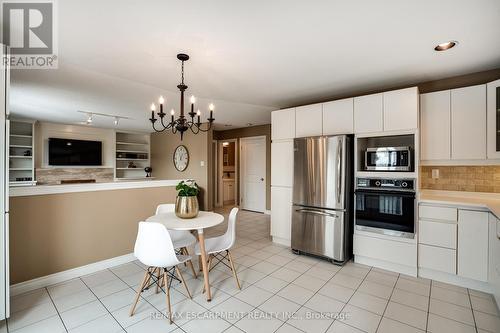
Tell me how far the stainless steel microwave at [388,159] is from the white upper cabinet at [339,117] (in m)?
0.41

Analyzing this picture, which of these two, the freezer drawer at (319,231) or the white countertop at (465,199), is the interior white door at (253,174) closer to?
the freezer drawer at (319,231)

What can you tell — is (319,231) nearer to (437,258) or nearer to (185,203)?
(437,258)

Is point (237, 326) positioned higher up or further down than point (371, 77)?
further down

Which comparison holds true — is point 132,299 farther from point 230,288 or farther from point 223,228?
point 223,228

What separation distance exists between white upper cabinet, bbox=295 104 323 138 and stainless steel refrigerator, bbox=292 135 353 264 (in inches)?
9.0

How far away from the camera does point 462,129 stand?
8.52 ft

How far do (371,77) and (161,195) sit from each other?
3.18 meters

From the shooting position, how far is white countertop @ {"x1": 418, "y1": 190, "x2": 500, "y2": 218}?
2273mm

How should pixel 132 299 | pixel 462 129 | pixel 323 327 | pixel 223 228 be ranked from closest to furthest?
pixel 323 327, pixel 132 299, pixel 462 129, pixel 223 228

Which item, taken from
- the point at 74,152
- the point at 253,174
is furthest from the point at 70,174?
the point at 253,174

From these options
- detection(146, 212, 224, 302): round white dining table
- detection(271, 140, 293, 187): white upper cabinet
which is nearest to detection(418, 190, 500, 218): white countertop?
detection(271, 140, 293, 187): white upper cabinet

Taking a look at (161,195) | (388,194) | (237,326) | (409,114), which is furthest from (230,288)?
(409,114)

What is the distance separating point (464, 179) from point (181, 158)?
5.64 meters

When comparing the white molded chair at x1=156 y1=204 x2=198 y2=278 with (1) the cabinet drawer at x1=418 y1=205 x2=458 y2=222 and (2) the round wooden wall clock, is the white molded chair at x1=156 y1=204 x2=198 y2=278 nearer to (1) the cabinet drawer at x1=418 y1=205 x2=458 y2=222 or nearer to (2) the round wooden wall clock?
(1) the cabinet drawer at x1=418 y1=205 x2=458 y2=222
